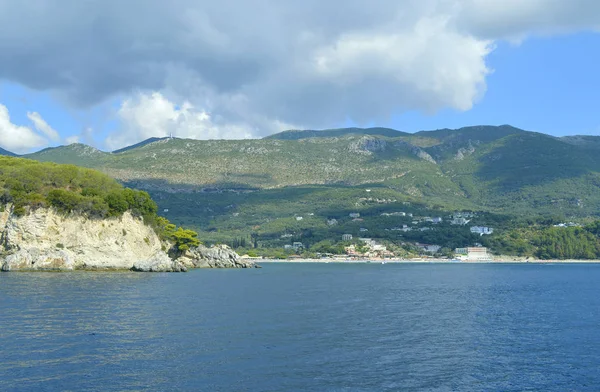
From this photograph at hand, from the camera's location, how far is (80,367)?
25516 millimetres

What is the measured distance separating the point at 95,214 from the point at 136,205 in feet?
28.5

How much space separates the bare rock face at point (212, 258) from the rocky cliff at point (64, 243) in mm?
22844

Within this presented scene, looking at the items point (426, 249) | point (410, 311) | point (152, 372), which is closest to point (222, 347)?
point (152, 372)

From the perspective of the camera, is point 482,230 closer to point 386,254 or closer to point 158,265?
point 386,254

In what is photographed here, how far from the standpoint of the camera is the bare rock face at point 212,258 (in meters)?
112

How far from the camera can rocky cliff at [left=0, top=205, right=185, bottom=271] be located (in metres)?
78.3

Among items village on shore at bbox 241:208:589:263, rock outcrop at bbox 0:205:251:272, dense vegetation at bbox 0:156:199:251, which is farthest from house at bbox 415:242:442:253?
rock outcrop at bbox 0:205:251:272

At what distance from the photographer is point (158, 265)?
297 feet

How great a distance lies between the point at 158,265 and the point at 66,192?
18296 mm

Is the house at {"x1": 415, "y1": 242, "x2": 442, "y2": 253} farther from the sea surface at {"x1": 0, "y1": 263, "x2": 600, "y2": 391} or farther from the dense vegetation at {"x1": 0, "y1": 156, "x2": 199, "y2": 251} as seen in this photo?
the sea surface at {"x1": 0, "y1": 263, "x2": 600, "y2": 391}

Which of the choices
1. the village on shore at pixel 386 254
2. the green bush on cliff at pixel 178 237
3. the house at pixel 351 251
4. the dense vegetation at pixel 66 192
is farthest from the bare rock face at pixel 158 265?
the house at pixel 351 251

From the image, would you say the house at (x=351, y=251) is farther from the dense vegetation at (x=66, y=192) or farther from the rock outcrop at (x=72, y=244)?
the rock outcrop at (x=72, y=244)

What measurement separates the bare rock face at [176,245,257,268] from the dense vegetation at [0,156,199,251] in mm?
15948

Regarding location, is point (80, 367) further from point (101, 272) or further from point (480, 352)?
point (101, 272)
